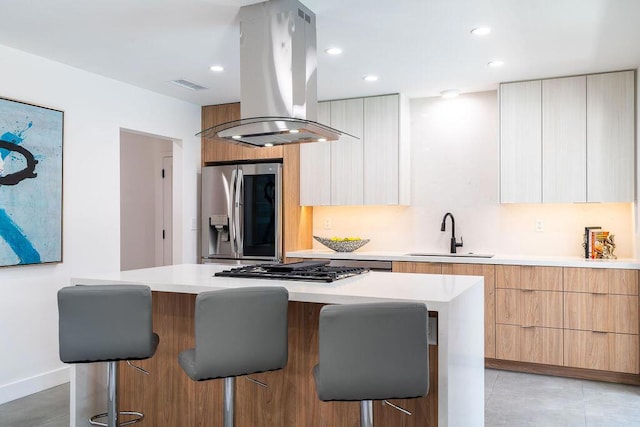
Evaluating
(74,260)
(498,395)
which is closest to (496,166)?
(498,395)

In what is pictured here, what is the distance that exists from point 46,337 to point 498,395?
3435 millimetres

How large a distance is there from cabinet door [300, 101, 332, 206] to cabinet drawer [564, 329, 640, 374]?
2549 mm

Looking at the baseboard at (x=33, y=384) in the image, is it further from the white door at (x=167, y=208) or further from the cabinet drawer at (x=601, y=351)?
the cabinet drawer at (x=601, y=351)

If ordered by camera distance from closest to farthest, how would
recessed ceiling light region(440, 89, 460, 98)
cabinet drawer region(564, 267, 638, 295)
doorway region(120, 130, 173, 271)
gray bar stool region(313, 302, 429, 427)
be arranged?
gray bar stool region(313, 302, 429, 427)
cabinet drawer region(564, 267, 638, 295)
recessed ceiling light region(440, 89, 460, 98)
doorway region(120, 130, 173, 271)

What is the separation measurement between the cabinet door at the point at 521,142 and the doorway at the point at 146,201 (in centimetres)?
406

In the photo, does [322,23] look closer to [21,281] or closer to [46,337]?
[21,281]

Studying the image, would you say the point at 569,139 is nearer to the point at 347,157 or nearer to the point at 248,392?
the point at 347,157

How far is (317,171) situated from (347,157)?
360 mm

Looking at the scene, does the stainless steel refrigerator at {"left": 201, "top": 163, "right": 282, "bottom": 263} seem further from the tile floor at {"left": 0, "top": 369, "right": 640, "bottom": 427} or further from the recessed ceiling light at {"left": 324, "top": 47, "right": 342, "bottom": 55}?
the tile floor at {"left": 0, "top": 369, "right": 640, "bottom": 427}

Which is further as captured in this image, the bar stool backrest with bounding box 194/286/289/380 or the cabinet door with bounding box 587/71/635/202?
the cabinet door with bounding box 587/71/635/202

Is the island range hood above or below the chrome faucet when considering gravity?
above

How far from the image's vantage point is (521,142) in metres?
4.51

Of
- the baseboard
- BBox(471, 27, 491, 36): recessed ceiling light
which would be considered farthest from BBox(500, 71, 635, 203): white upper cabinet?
the baseboard

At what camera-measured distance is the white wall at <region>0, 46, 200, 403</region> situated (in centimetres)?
372
